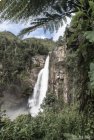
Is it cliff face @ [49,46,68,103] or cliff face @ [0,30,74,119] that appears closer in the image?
cliff face @ [49,46,68,103]

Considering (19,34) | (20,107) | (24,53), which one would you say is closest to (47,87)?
(20,107)

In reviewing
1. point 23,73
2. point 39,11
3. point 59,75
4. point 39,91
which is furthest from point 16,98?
point 39,11

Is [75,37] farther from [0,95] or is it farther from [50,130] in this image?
[0,95]

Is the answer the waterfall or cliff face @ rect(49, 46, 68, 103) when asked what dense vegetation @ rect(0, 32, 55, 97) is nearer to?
the waterfall

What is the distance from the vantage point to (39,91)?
3350cm

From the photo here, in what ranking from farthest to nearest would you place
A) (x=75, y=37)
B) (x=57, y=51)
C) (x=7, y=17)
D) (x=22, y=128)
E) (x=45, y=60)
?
(x=45, y=60) → (x=57, y=51) → (x=22, y=128) → (x=7, y=17) → (x=75, y=37)

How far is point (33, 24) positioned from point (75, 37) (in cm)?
130

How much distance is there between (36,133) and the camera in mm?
8836

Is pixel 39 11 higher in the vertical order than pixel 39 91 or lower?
lower

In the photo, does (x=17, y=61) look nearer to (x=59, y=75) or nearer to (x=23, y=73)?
(x=23, y=73)

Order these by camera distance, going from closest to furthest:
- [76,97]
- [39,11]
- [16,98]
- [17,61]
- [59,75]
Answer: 1. [39,11]
2. [76,97]
3. [59,75]
4. [16,98]
5. [17,61]

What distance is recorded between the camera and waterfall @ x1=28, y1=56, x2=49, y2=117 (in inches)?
1276

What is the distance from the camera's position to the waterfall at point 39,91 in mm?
32406

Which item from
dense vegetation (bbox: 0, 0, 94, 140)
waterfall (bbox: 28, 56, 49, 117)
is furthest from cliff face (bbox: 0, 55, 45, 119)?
dense vegetation (bbox: 0, 0, 94, 140)
